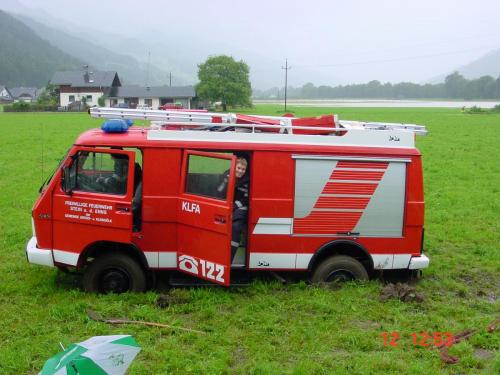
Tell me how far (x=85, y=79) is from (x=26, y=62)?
296ft

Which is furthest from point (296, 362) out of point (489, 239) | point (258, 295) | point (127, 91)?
point (127, 91)

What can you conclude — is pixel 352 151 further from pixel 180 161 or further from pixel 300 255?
pixel 180 161

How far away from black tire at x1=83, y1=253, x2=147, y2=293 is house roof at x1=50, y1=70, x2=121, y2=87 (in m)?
92.8

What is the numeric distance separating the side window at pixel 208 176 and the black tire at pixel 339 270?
1.85 metres

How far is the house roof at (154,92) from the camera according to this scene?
9319 cm

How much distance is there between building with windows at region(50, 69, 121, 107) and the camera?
92875 millimetres

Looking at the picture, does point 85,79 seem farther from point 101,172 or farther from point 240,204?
point 240,204

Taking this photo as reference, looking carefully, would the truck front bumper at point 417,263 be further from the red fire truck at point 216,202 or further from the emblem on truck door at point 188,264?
the emblem on truck door at point 188,264

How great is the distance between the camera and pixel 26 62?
6752 inches

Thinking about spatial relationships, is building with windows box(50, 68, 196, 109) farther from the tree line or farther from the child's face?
the child's face

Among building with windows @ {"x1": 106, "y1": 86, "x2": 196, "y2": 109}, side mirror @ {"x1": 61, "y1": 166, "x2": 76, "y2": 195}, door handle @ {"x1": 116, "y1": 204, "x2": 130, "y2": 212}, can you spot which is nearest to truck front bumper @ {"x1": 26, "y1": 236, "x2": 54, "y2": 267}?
Answer: side mirror @ {"x1": 61, "y1": 166, "x2": 76, "y2": 195}

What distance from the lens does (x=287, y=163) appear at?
681 cm
